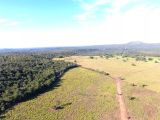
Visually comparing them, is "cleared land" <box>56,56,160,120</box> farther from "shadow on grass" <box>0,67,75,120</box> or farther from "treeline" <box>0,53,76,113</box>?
"treeline" <box>0,53,76,113</box>

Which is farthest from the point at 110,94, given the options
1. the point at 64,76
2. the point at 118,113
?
the point at 64,76

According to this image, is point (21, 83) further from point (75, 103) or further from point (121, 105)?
point (121, 105)

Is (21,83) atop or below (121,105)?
atop

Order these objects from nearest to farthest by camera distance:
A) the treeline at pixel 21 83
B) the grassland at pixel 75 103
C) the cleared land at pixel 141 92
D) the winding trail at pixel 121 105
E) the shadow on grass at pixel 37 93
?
the grassland at pixel 75 103 → the winding trail at pixel 121 105 → the cleared land at pixel 141 92 → the shadow on grass at pixel 37 93 → the treeline at pixel 21 83

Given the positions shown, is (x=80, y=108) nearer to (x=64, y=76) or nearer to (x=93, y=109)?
(x=93, y=109)

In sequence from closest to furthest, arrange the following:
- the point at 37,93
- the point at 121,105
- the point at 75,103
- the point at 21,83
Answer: the point at 121,105
the point at 75,103
the point at 37,93
the point at 21,83

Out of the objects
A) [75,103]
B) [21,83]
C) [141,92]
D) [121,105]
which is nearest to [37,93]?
[21,83]

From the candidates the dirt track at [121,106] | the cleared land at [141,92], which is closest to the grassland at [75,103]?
the dirt track at [121,106]

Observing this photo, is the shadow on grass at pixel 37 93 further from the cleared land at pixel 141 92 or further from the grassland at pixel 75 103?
the cleared land at pixel 141 92
